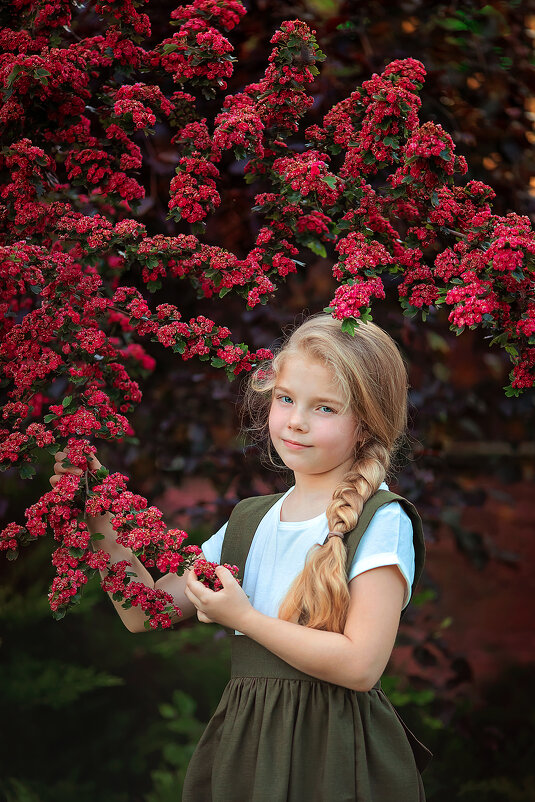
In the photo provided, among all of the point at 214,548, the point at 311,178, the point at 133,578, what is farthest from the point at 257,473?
the point at 311,178

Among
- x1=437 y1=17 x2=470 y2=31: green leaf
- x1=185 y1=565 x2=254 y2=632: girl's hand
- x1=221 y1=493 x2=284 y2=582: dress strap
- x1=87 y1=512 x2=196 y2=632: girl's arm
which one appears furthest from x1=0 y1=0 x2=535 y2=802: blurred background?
x1=185 y1=565 x2=254 y2=632: girl's hand

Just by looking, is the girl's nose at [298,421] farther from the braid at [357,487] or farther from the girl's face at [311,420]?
the braid at [357,487]

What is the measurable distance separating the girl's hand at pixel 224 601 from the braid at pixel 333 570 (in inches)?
3.6

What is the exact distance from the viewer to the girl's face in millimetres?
1538

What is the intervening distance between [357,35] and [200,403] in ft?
3.90

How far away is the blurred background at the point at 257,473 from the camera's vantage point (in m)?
2.62

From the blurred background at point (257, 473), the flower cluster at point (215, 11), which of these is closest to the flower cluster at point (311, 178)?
the flower cluster at point (215, 11)

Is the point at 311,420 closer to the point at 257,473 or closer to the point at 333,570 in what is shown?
the point at 333,570

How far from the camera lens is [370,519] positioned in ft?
4.90

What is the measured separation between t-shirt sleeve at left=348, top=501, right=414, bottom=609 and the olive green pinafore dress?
1cm

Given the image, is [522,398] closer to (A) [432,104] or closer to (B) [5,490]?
(A) [432,104]

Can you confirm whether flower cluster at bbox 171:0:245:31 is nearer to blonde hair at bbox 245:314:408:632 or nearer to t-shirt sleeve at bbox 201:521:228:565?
blonde hair at bbox 245:314:408:632

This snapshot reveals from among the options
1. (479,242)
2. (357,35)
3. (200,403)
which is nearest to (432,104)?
(357,35)

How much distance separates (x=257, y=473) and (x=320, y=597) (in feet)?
3.99
